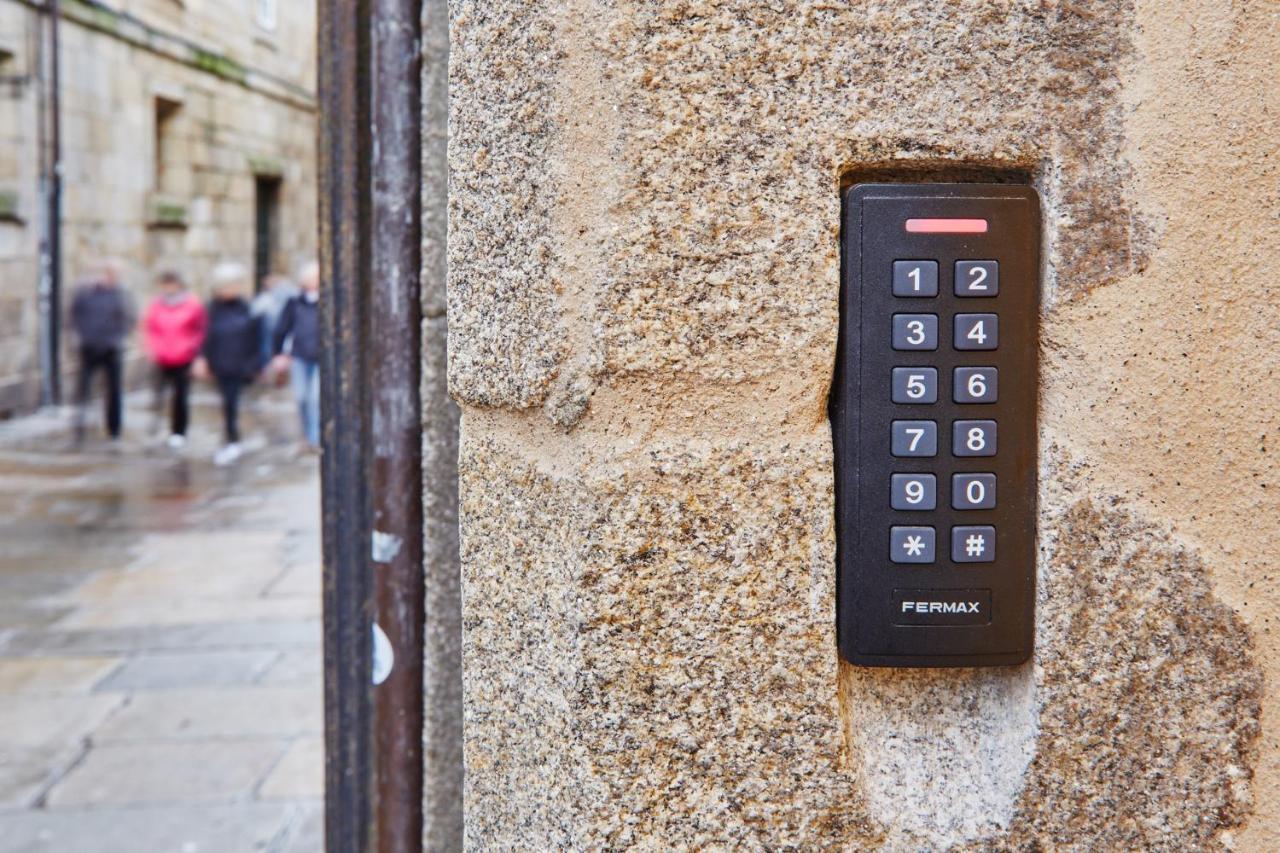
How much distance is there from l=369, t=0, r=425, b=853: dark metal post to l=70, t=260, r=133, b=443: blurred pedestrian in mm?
11233

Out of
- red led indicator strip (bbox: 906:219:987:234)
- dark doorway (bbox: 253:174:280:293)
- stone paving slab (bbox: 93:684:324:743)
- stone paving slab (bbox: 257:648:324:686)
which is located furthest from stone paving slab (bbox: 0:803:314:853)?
dark doorway (bbox: 253:174:280:293)

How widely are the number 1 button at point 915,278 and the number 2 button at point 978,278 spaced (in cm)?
2

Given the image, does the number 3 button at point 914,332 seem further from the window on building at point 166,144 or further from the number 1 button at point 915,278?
the window on building at point 166,144

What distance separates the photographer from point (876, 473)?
89 cm

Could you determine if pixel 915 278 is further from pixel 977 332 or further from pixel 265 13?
pixel 265 13

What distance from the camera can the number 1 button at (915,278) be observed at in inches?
34.8

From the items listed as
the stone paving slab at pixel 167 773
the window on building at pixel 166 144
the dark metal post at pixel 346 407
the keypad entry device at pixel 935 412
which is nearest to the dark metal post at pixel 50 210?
the window on building at pixel 166 144

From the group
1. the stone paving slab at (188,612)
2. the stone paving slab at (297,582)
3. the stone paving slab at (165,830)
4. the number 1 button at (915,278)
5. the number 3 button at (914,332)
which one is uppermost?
the number 1 button at (915,278)

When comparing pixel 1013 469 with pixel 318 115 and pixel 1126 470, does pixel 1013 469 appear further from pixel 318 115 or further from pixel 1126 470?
pixel 318 115

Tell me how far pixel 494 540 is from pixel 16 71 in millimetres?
13831

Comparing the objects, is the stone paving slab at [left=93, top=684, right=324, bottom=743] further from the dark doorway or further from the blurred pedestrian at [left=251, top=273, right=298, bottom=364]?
the dark doorway

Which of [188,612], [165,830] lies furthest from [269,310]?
[165,830]

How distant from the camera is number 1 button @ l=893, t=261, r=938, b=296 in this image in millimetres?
885

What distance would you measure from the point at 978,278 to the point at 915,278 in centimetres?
Answer: 4
